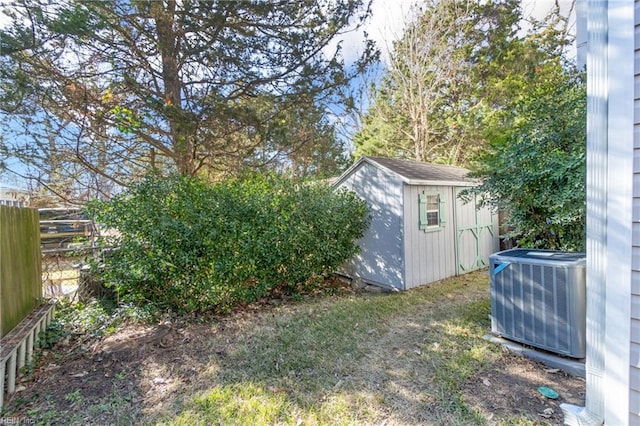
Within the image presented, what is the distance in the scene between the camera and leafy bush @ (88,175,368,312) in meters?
3.98

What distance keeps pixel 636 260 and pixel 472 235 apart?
5656 mm

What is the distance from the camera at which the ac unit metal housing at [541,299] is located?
2.77 metres

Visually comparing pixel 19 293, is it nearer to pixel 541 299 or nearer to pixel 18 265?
pixel 18 265

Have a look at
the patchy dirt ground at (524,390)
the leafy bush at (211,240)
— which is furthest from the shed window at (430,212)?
the patchy dirt ground at (524,390)

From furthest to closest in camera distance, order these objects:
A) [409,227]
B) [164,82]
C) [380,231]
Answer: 1. [380,231]
2. [164,82]
3. [409,227]

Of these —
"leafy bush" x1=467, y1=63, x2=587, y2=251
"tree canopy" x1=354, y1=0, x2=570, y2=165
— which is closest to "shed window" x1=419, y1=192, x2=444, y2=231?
"leafy bush" x1=467, y1=63, x2=587, y2=251

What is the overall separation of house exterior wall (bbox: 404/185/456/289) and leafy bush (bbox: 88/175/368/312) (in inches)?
59.0

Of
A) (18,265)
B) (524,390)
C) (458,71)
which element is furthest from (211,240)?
(458,71)

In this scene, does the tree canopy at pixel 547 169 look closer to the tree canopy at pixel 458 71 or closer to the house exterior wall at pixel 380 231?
the house exterior wall at pixel 380 231

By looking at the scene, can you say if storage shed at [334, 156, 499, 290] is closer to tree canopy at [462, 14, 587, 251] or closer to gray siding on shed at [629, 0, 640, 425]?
tree canopy at [462, 14, 587, 251]

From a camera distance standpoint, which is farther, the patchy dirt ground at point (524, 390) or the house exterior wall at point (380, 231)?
the house exterior wall at point (380, 231)

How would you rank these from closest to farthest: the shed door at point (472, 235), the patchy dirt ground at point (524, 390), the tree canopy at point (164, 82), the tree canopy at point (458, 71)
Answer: the patchy dirt ground at point (524, 390)
the tree canopy at point (164, 82)
the shed door at point (472, 235)
the tree canopy at point (458, 71)

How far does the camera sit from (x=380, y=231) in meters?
6.12

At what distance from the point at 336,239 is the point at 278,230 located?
1.38 meters
